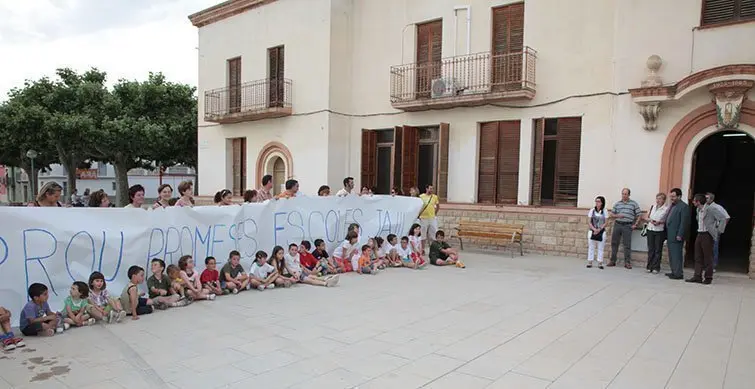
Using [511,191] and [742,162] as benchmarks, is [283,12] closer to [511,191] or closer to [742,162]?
[511,191]

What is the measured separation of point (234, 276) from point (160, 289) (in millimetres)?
1292

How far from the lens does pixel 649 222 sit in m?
10.2

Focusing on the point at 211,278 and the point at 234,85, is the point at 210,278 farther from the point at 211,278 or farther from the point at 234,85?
the point at 234,85

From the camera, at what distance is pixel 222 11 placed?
19.1 m

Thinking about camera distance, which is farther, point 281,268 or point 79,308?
point 281,268

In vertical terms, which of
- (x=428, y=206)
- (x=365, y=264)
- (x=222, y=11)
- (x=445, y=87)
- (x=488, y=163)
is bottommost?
(x=365, y=264)

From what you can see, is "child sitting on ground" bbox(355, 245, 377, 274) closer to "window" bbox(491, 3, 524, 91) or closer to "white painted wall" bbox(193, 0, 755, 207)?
"white painted wall" bbox(193, 0, 755, 207)

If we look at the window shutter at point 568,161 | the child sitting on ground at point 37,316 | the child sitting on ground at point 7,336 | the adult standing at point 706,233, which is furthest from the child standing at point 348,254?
the adult standing at point 706,233

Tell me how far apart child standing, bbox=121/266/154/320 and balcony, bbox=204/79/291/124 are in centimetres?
1109

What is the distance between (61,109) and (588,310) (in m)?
25.7

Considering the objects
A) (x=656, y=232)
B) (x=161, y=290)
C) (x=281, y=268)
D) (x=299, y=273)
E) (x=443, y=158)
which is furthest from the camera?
(x=443, y=158)

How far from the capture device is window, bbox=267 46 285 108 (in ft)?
56.4

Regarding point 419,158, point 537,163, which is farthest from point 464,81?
point 537,163

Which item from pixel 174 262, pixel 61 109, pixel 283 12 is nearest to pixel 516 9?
pixel 283 12
